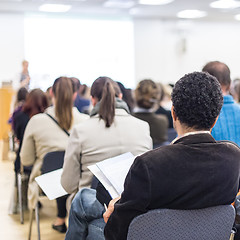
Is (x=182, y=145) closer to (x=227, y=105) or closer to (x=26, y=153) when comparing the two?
(x=227, y=105)

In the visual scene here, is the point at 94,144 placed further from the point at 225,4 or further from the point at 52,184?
the point at 225,4

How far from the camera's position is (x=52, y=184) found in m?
2.66

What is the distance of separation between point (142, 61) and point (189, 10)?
2.09 metres

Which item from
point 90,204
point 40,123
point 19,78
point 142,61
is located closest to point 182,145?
point 90,204

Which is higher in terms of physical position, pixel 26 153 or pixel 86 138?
pixel 86 138

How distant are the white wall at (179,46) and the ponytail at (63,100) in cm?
887

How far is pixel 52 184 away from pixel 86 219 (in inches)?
28.9

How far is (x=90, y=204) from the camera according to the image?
197 cm


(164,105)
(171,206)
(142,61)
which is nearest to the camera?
(171,206)

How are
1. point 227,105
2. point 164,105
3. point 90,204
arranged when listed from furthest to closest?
point 164,105
point 227,105
point 90,204

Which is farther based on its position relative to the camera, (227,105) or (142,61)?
(142,61)

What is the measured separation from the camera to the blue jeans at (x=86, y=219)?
197cm

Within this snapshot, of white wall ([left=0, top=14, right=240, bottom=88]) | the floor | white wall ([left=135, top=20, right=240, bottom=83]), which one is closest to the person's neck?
the floor

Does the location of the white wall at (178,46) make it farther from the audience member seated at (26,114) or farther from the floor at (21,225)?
the audience member seated at (26,114)
